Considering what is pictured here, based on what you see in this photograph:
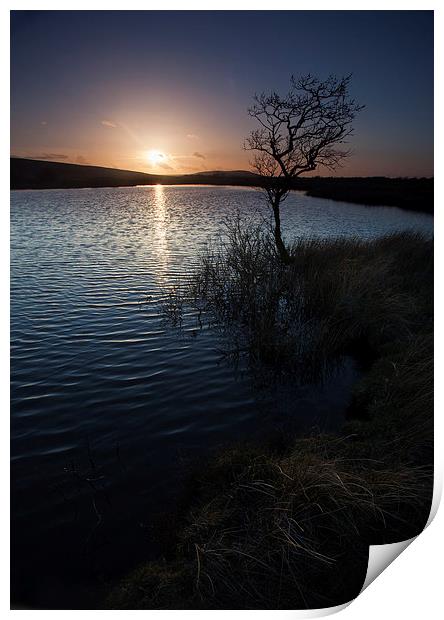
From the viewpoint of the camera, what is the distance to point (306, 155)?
32.4 ft

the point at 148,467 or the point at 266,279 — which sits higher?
the point at 266,279

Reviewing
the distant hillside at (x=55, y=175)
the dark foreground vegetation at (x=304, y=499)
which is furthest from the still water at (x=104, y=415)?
the distant hillside at (x=55, y=175)

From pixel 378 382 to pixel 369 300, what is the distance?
2698mm

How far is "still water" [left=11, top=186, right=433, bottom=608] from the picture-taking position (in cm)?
319

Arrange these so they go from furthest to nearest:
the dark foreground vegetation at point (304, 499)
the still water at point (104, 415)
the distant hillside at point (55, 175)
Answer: the distant hillside at point (55, 175) < the still water at point (104, 415) < the dark foreground vegetation at point (304, 499)

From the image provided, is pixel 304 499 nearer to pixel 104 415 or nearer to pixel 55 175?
pixel 104 415

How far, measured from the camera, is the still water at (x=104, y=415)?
319cm

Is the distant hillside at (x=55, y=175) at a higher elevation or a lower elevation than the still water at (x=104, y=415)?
higher

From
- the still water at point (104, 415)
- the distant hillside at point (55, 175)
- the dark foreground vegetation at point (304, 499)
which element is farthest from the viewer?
the distant hillside at point (55, 175)

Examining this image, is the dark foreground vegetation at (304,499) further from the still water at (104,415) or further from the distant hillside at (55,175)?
Answer: the distant hillside at (55,175)

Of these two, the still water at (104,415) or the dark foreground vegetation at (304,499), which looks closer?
the dark foreground vegetation at (304,499)

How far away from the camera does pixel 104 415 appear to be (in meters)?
4.88
